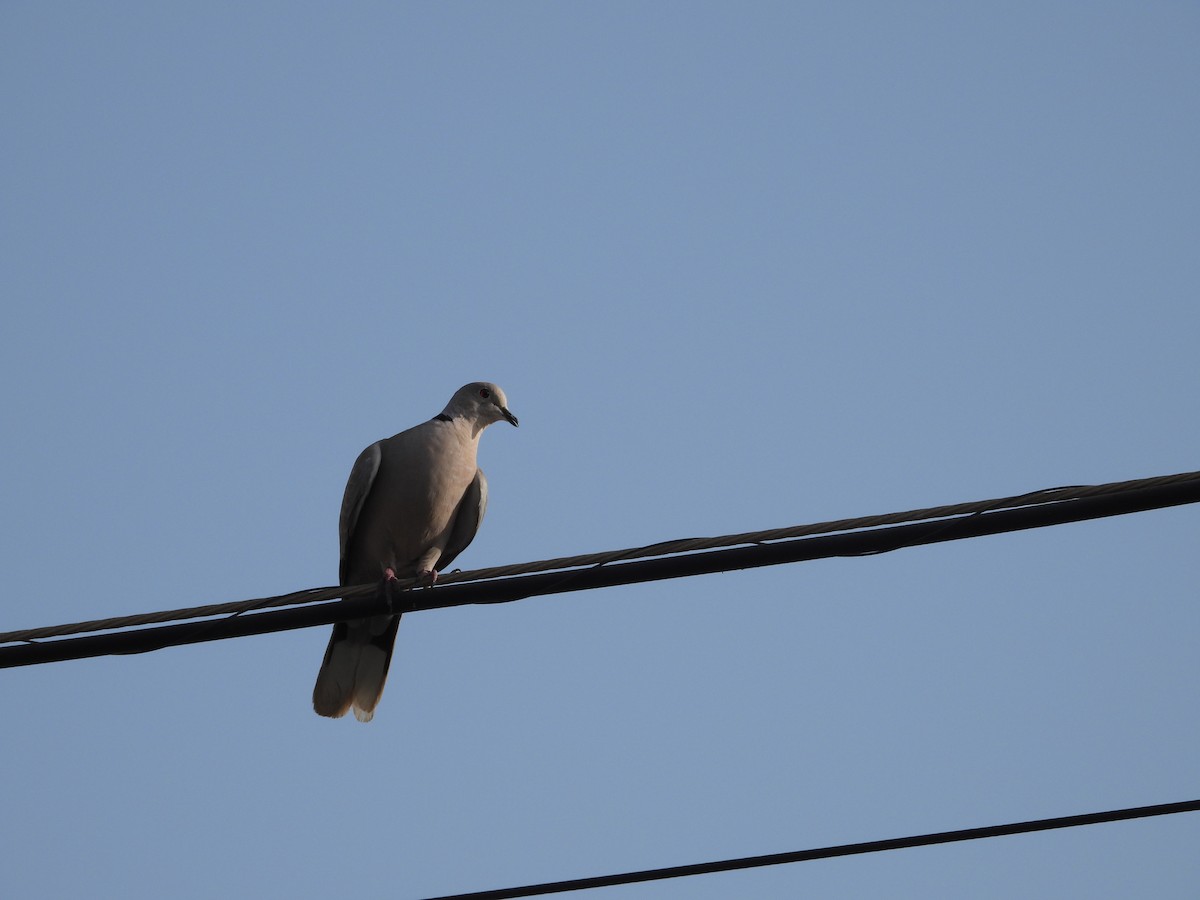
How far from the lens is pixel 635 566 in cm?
458

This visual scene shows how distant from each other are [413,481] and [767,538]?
3.61 meters

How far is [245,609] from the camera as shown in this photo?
4.83m

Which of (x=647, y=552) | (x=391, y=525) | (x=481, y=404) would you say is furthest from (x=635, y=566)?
(x=481, y=404)

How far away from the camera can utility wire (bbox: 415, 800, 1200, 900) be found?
4.20 meters

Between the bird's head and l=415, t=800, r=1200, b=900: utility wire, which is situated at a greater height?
the bird's head

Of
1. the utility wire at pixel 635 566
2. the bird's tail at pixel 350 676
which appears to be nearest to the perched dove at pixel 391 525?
the bird's tail at pixel 350 676

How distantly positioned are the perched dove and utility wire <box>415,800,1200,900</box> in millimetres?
3106

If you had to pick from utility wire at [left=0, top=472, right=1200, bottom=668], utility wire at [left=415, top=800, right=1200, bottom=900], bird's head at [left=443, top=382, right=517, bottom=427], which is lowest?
utility wire at [left=415, top=800, right=1200, bottom=900]

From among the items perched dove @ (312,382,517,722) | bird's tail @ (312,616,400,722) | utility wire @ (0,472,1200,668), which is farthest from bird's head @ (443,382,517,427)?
utility wire @ (0,472,1200,668)

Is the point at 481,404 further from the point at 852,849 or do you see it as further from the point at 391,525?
the point at 852,849

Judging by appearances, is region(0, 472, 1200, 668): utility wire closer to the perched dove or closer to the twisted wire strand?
the twisted wire strand

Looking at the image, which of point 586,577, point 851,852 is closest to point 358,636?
point 586,577

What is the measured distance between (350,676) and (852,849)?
3.96m

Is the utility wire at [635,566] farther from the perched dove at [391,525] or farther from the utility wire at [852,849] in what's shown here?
the perched dove at [391,525]
